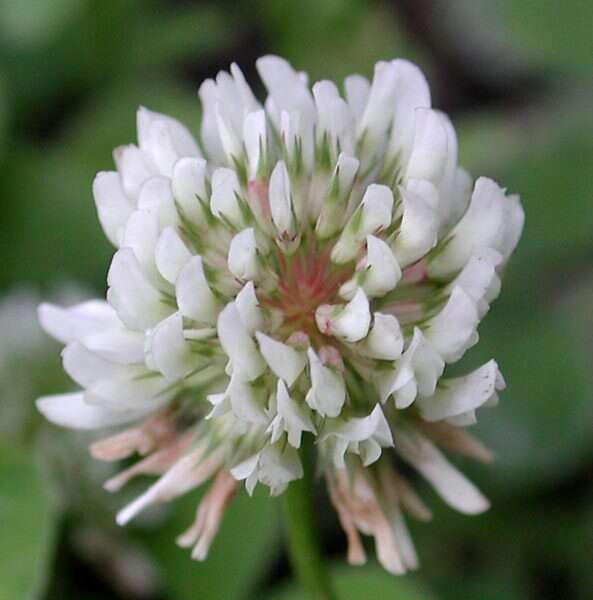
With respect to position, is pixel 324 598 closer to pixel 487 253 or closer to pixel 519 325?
pixel 487 253

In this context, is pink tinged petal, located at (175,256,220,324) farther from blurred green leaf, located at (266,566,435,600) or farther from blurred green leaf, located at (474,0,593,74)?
blurred green leaf, located at (474,0,593,74)

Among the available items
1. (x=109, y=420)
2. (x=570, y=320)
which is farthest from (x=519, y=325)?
(x=109, y=420)

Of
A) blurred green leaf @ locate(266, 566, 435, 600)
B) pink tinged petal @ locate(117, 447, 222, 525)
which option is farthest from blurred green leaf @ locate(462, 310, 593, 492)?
pink tinged petal @ locate(117, 447, 222, 525)

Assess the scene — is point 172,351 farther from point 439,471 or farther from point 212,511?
point 439,471

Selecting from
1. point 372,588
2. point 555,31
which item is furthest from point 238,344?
point 555,31

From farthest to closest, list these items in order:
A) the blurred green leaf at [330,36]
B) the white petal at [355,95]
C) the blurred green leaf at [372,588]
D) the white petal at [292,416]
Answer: the blurred green leaf at [330,36], the blurred green leaf at [372,588], the white petal at [355,95], the white petal at [292,416]

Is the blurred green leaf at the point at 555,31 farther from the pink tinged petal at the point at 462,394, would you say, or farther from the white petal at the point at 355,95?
the pink tinged petal at the point at 462,394

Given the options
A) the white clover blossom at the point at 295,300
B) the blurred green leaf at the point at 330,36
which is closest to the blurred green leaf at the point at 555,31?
the blurred green leaf at the point at 330,36
